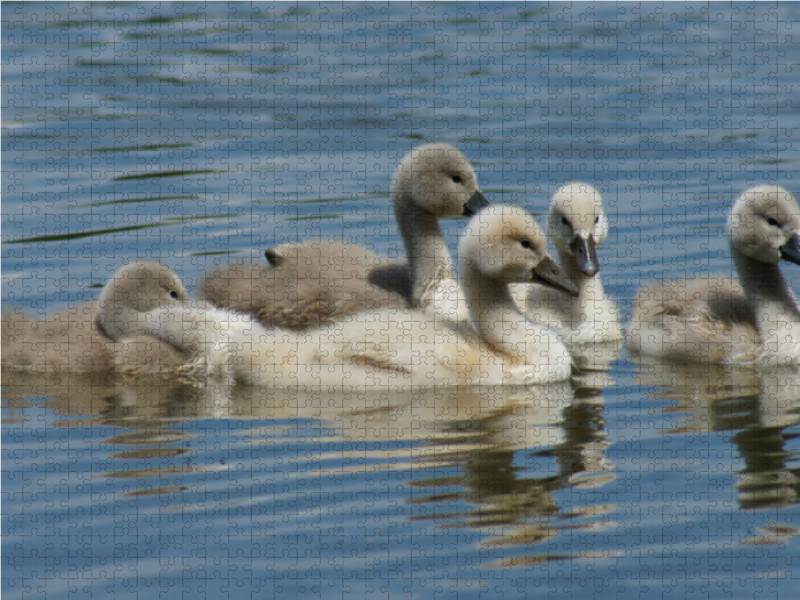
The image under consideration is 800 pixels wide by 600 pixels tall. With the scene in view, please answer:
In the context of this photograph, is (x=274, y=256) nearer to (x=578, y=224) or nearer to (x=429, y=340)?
(x=429, y=340)

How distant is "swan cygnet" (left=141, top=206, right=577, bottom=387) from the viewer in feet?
29.1

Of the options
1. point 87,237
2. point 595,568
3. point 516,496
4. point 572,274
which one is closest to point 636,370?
point 572,274

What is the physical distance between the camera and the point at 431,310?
9852mm

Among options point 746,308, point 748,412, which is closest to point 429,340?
point 748,412

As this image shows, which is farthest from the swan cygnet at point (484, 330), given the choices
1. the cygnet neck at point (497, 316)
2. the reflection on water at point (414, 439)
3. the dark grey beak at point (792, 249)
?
the dark grey beak at point (792, 249)

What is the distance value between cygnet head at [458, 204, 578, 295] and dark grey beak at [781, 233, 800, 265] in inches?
57.3

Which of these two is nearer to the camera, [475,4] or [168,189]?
[168,189]

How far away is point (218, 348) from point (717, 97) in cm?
803

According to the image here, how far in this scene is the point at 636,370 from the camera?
9.56 m

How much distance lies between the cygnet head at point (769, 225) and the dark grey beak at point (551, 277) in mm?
1284

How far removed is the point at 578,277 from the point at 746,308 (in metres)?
1.20

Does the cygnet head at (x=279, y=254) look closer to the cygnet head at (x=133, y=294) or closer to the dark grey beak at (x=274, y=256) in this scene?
the dark grey beak at (x=274, y=256)

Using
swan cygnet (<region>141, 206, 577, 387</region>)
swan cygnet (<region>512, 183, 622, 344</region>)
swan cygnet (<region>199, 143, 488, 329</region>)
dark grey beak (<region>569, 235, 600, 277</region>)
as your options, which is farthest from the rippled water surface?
swan cygnet (<region>199, 143, 488, 329</region>)

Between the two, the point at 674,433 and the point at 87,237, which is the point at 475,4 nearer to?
the point at 87,237
